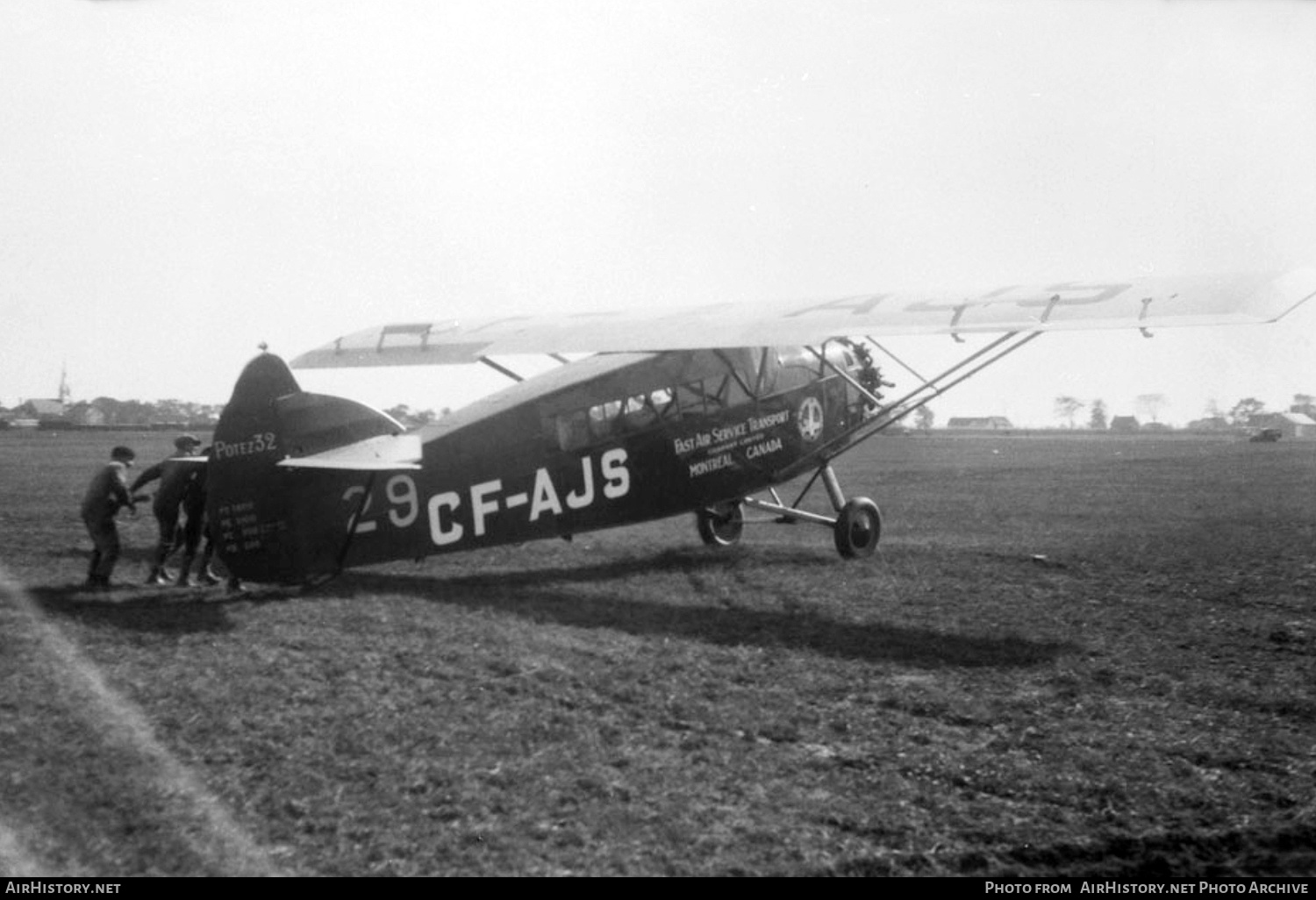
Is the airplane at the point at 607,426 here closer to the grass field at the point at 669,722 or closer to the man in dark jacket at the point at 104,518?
the grass field at the point at 669,722

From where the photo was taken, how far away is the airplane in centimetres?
804

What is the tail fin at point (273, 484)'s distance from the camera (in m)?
7.93

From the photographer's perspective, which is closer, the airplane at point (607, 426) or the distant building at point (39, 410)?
the airplane at point (607, 426)

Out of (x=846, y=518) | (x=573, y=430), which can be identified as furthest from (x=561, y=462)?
(x=846, y=518)

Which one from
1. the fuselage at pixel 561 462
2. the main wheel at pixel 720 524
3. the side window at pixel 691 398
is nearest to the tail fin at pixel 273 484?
the fuselage at pixel 561 462

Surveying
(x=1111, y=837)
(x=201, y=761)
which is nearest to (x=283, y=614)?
(x=201, y=761)

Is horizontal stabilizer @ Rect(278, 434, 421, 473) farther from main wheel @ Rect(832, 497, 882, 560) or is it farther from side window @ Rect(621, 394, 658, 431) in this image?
main wheel @ Rect(832, 497, 882, 560)

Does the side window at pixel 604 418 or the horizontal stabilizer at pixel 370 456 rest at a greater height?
the side window at pixel 604 418

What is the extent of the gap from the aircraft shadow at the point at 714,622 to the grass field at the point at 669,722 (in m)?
0.04

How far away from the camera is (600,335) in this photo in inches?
421

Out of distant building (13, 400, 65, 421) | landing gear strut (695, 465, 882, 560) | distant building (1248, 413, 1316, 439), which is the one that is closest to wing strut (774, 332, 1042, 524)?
landing gear strut (695, 465, 882, 560)

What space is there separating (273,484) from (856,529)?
5.65m

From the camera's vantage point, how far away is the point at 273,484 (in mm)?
8023
